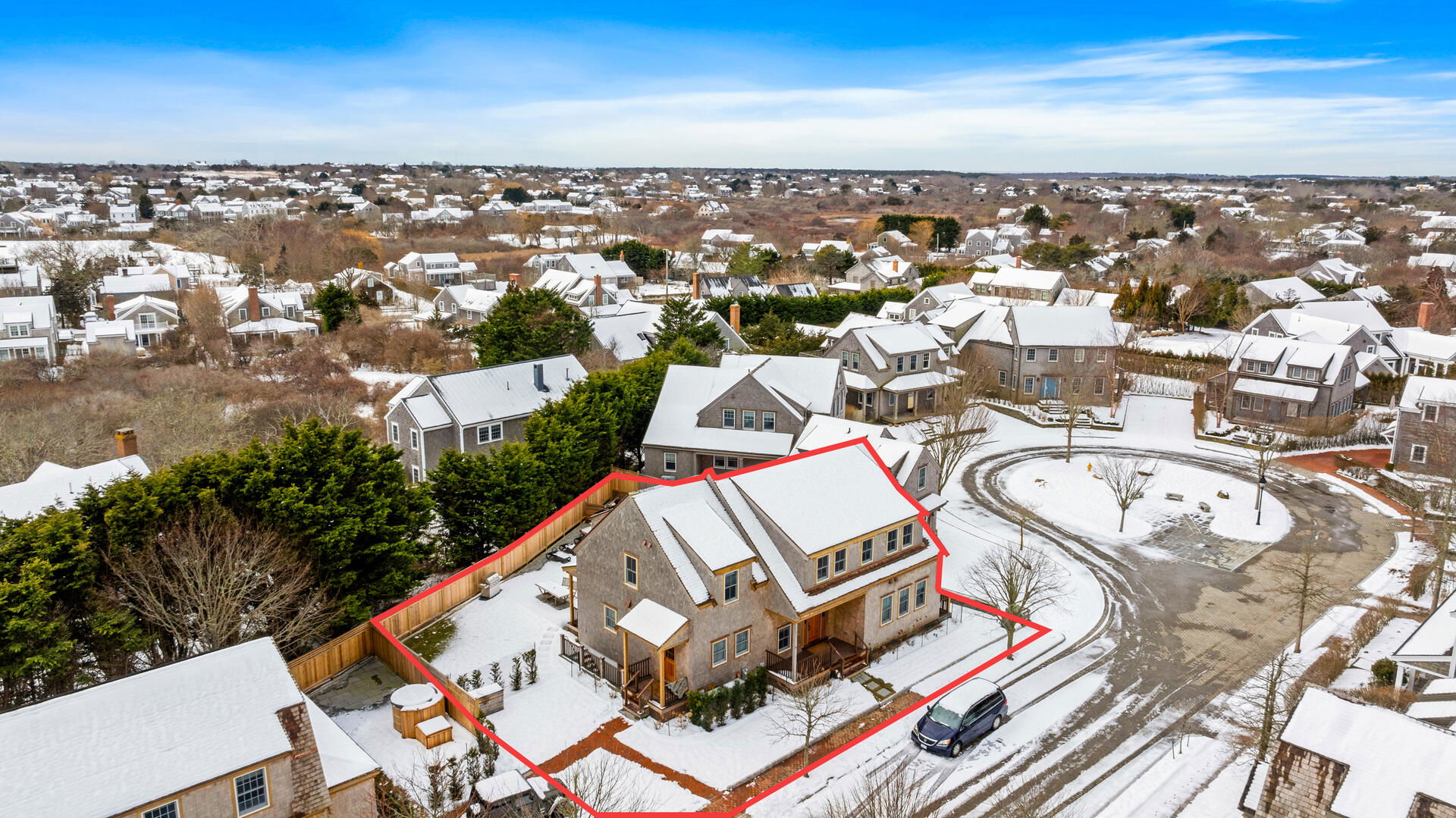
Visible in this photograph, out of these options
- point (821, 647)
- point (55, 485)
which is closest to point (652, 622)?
point (821, 647)

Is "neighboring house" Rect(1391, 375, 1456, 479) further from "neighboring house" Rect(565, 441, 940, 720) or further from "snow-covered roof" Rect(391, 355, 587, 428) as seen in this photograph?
"snow-covered roof" Rect(391, 355, 587, 428)

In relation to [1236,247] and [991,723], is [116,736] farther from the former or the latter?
[1236,247]

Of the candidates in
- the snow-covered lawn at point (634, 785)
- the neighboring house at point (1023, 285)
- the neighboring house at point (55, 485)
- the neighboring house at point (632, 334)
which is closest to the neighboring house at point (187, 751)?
the snow-covered lawn at point (634, 785)

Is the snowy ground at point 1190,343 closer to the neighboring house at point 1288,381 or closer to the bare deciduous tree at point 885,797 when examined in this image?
the neighboring house at point 1288,381

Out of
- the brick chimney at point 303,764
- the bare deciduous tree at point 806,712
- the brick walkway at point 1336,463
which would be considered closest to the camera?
the brick chimney at point 303,764

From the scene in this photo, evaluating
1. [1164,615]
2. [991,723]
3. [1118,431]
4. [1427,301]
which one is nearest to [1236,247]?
[1427,301]
